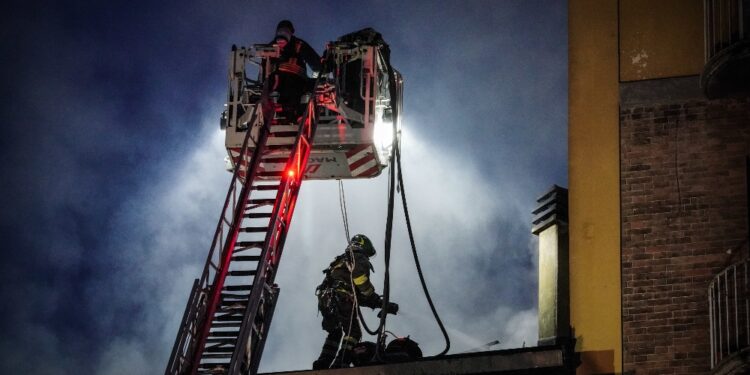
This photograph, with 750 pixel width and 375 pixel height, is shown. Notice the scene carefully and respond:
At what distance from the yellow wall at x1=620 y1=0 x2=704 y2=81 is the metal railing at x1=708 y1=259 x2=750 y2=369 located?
2481 millimetres

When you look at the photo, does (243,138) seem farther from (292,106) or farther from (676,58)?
(676,58)

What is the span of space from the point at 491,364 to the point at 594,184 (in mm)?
→ 2214

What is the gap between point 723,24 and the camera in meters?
11.6

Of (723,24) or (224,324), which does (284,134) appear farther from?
(723,24)

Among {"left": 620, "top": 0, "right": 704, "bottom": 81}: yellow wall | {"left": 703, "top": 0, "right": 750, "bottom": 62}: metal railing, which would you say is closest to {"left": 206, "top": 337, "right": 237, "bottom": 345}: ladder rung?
{"left": 620, "top": 0, "right": 704, "bottom": 81}: yellow wall

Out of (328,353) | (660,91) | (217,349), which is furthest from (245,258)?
(660,91)

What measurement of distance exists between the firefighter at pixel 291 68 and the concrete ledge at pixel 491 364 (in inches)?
133

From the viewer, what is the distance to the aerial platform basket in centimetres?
1421

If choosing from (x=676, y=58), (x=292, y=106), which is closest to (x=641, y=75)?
(x=676, y=58)

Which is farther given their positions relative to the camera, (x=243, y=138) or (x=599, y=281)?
(x=243, y=138)

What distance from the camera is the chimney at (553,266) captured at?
513 inches

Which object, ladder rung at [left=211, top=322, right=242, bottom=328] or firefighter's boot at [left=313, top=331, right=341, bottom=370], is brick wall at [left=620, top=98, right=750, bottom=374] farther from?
ladder rung at [left=211, top=322, right=242, bottom=328]

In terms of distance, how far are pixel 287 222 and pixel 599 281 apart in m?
3.59

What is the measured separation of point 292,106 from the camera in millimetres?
14109
